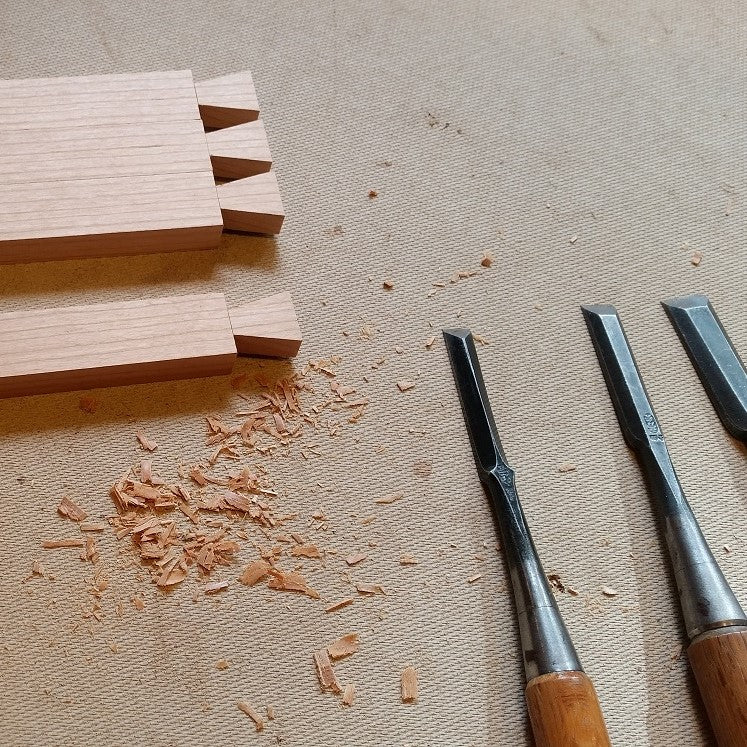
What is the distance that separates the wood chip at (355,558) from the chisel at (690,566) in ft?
1.18

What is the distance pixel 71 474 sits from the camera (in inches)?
38.2

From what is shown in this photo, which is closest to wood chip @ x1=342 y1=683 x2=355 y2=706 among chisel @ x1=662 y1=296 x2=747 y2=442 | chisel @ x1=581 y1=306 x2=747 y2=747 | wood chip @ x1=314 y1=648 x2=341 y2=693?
wood chip @ x1=314 y1=648 x2=341 y2=693

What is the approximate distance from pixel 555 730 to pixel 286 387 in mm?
507

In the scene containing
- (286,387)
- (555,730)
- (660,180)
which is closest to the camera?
(555,730)

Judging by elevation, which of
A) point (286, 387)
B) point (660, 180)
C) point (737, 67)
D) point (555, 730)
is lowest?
point (555, 730)

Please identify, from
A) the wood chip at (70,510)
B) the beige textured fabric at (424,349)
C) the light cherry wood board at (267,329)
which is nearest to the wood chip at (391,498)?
the beige textured fabric at (424,349)

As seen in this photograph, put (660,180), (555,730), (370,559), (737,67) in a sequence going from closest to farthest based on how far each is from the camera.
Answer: (555,730), (370,559), (660,180), (737,67)

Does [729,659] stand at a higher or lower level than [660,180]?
lower

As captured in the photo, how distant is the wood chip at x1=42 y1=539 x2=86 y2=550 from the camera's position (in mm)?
923

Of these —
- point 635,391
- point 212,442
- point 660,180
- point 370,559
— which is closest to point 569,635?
point 370,559

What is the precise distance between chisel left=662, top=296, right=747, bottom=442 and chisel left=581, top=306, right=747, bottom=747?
10 cm

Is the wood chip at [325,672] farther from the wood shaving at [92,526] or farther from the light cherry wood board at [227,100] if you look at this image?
the light cherry wood board at [227,100]

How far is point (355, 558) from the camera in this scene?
96 centimetres

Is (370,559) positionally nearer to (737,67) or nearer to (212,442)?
(212,442)
